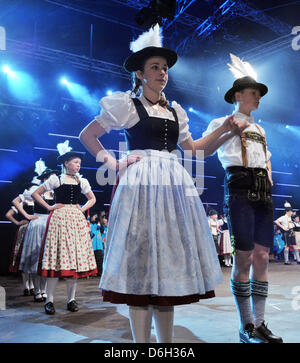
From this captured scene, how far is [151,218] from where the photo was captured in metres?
1.75

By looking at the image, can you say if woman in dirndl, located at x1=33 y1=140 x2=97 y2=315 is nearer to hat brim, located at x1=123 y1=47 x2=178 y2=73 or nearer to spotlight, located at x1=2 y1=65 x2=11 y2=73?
hat brim, located at x1=123 y1=47 x2=178 y2=73

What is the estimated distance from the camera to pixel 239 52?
10031 mm

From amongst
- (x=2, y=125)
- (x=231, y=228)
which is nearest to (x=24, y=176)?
(x=2, y=125)

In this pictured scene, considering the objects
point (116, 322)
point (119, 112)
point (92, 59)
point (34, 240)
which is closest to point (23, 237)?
point (34, 240)

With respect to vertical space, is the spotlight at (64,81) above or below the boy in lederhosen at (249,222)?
above

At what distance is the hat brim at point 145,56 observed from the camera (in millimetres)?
2107

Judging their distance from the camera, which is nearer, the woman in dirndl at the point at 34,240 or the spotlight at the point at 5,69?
the woman in dirndl at the point at 34,240

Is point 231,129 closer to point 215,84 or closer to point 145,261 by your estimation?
point 145,261

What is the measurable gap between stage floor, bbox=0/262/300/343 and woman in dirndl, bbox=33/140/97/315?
0.40 m

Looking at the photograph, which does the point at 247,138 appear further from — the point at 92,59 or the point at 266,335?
the point at 92,59

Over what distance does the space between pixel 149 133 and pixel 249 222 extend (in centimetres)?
103

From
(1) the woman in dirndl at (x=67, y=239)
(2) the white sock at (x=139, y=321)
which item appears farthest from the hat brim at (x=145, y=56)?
(1) the woman in dirndl at (x=67, y=239)

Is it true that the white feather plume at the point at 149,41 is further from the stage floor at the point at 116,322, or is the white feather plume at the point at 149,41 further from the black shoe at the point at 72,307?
the black shoe at the point at 72,307

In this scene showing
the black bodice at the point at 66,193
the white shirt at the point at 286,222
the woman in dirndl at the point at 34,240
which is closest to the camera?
the black bodice at the point at 66,193
